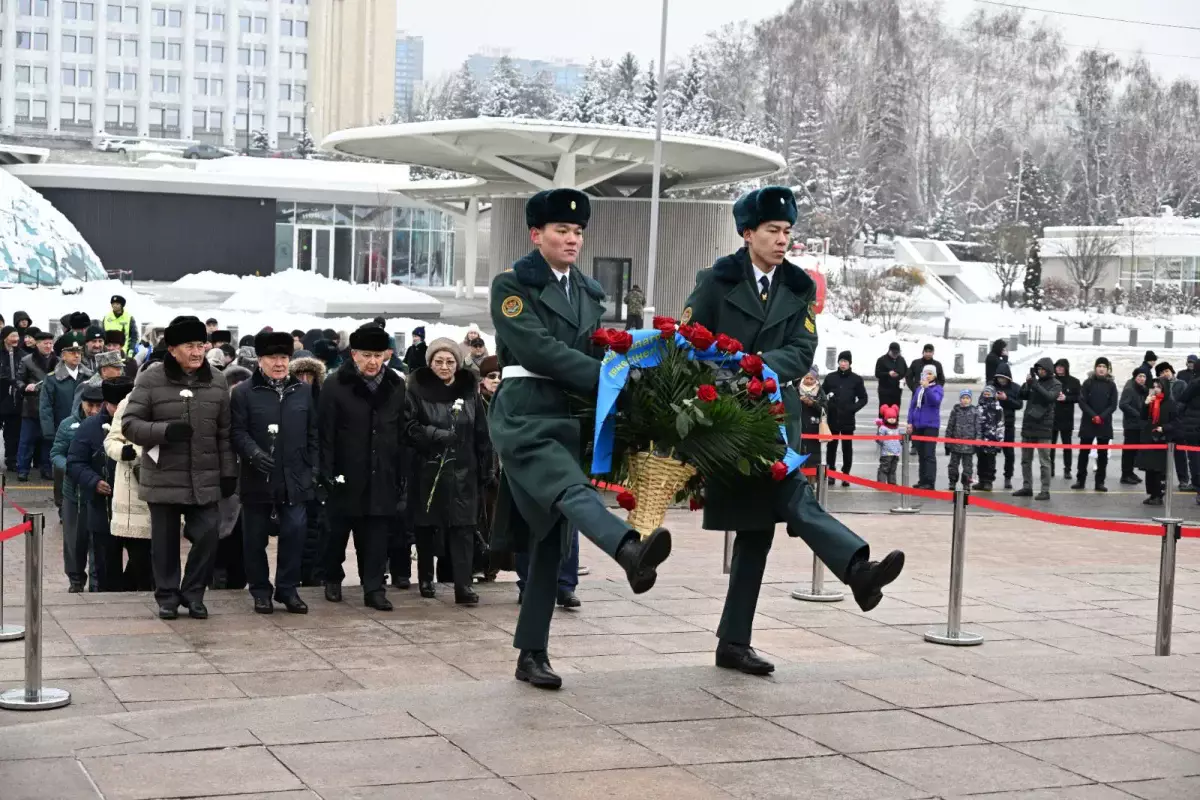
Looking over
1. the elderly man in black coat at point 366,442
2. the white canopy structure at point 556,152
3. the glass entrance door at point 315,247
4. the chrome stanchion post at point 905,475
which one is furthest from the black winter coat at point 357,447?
the glass entrance door at point 315,247

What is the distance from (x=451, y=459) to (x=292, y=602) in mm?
1315

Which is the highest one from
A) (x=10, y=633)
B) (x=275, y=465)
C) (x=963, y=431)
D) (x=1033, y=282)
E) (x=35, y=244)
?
(x=1033, y=282)

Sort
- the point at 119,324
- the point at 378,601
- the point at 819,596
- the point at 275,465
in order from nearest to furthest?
1. the point at 275,465
2. the point at 378,601
3. the point at 819,596
4. the point at 119,324

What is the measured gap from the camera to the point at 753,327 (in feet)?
22.7

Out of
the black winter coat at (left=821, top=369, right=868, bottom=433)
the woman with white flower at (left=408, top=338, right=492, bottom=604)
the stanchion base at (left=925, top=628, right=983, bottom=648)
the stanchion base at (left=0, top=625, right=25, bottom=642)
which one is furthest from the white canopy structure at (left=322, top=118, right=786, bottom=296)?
the stanchion base at (left=925, top=628, right=983, bottom=648)

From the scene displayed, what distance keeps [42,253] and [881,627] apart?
43.1 metres

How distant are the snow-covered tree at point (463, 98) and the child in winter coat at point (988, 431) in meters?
98.9

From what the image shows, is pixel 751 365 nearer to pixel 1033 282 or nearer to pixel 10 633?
pixel 10 633

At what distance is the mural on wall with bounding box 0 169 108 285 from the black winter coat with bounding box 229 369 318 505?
39.3m

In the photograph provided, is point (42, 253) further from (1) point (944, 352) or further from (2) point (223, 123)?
(2) point (223, 123)

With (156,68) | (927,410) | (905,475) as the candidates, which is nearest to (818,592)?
(905,475)

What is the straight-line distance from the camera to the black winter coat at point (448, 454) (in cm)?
1005

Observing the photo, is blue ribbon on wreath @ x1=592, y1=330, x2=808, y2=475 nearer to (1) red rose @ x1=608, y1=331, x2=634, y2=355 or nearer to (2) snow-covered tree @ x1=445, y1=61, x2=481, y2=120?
(1) red rose @ x1=608, y1=331, x2=634, y2=355

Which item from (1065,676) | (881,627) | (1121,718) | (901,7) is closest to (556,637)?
(881,627)
